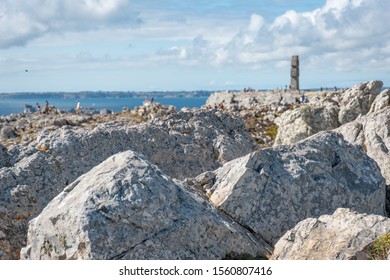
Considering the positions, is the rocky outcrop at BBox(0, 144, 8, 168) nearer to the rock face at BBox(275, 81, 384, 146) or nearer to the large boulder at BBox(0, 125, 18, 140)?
the rock face at BBox(275, 81, 384, 146)

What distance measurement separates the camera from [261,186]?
39.9 ft

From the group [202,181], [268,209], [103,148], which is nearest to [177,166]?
[103,148]

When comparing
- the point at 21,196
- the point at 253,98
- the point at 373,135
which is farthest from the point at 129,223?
the point at 253,98

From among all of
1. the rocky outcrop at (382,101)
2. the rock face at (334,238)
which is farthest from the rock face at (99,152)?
the rocky outcrop at (382,101)

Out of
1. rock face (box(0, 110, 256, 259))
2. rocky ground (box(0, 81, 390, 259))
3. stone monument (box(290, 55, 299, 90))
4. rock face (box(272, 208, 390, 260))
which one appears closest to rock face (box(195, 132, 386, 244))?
rocky ground (box(0, 81, 390, 259))

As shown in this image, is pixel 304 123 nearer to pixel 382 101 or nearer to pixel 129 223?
pixel 382 101

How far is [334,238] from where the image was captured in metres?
9.85

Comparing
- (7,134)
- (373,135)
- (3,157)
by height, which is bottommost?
(7,134)

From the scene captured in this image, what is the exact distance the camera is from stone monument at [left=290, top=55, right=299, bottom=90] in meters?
112

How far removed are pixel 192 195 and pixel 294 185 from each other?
8.55 ft

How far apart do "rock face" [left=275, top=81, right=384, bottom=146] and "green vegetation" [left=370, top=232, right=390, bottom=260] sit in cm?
2332

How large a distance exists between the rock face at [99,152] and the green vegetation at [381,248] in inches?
298
